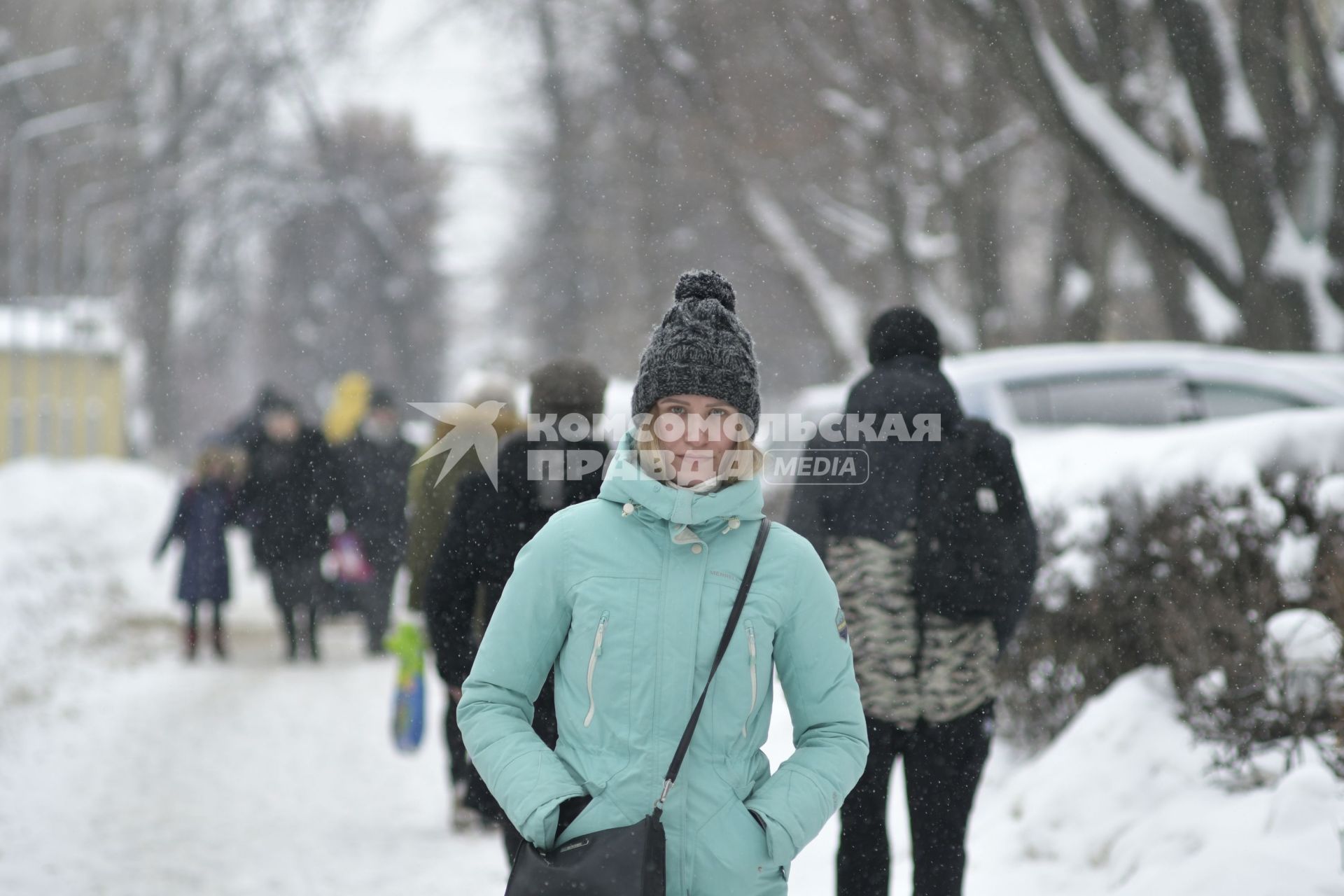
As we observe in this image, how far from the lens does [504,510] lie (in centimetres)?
447

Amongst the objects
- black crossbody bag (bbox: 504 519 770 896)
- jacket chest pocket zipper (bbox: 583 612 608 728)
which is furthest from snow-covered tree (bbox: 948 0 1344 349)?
black crossbody bag (bbox: 504 519 770 896)

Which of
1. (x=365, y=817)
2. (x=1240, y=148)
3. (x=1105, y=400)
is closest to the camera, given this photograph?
(x=365, y=817)

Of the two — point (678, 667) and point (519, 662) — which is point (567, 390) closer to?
point (519, 662)

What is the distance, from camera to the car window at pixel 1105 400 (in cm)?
1060

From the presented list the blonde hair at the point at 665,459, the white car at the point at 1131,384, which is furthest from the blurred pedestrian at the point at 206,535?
the blonde hair at the point at 665,459

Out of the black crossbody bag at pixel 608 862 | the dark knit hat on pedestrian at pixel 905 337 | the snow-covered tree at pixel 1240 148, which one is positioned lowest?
the black crossbody bag at pixel 608 862

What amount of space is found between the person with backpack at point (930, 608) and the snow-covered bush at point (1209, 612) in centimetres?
112

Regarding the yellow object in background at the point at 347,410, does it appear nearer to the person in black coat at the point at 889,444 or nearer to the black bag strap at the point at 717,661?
the person in black coat at the point at 889,444

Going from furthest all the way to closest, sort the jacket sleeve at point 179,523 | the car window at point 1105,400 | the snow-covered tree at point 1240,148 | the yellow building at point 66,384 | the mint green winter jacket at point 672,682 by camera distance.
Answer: the yellow building at point 66,384 < the jacket sleeve at point 179,523 < the snow-covered tree at point 1240,148 < the car window at point 1105,400 < the mint green winter jacket at point 672,682

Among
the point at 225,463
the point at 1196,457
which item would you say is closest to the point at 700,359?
the point at 1196,457

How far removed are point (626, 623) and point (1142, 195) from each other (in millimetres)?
10437

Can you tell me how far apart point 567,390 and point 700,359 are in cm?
176

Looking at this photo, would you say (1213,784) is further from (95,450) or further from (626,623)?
(95,450)

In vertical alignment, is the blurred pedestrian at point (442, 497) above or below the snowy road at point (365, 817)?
above
